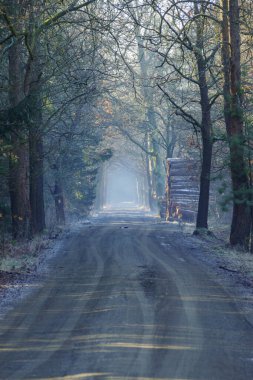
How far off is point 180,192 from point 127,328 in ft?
122

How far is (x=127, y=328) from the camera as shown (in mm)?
9531

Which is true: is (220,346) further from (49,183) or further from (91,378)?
(49,183)

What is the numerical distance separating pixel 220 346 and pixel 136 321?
1.73 m

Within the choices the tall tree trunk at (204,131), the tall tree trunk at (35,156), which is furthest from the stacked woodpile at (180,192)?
the tall tree trunk at (35,156)

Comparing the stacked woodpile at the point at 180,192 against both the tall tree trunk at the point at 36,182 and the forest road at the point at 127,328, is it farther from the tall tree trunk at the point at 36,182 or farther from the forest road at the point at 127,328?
the forest road at the point at 127,328

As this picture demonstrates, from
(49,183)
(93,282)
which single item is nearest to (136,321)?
(93,282)

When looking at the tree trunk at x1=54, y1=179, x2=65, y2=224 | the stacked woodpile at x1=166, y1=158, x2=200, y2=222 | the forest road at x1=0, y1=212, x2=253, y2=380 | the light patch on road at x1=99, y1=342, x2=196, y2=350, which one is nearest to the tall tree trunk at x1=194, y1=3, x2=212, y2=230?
the tree trunk at x1=54, y1=179, x2=65, y2=224

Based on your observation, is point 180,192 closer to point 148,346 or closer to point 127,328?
point 127,328

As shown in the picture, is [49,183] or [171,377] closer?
[171,377]

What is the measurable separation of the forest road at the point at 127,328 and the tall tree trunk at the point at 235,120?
181 inches

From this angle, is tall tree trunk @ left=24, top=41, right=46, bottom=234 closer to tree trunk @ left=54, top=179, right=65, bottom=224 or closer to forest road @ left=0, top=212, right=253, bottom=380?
forest road @ left=0, top=212, right=253, bottom=380

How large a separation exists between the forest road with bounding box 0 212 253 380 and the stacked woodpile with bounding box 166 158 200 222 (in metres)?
28.1

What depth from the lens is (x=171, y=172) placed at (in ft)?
155

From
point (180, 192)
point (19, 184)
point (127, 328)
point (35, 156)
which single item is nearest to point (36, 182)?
point (35, 156)
